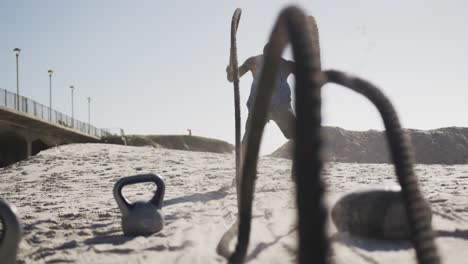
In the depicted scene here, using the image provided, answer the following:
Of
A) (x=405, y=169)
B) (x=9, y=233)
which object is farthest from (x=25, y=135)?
(x=405, y=169)

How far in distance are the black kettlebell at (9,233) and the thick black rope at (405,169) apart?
1.82 meters

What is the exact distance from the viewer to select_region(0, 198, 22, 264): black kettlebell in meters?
2.28

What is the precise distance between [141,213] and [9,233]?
52.7 inches

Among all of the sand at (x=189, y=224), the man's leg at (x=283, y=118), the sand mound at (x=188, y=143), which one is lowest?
the sand at (x=189, y=224)

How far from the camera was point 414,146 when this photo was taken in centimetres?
2233

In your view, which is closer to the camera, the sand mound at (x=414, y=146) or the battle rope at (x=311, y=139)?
the battle rope at (x=311, y=139)

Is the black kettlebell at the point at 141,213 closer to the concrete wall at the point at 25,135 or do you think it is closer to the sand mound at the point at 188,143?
the concrete wall at the point at 25,135

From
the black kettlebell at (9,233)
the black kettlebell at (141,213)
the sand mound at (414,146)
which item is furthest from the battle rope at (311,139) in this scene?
the sand mound at (414,146)

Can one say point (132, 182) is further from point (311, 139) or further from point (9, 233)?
point (311, 139)

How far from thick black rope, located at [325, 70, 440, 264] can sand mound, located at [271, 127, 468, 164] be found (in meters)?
18.3

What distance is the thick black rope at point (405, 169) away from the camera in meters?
1.36

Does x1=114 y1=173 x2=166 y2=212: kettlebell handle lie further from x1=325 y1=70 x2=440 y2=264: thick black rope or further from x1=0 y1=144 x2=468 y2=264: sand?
x1=325 y1=70 x2=440 y2=264: thick black rope

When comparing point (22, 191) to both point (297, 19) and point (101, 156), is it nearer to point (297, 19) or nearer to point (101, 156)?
point (101, 156)

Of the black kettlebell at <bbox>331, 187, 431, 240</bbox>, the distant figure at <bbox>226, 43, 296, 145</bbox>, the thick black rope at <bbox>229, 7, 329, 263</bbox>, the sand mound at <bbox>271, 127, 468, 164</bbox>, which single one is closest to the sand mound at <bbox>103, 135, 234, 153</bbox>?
the sand mound at <bbox>271, 127, 468, 164</bbox>
